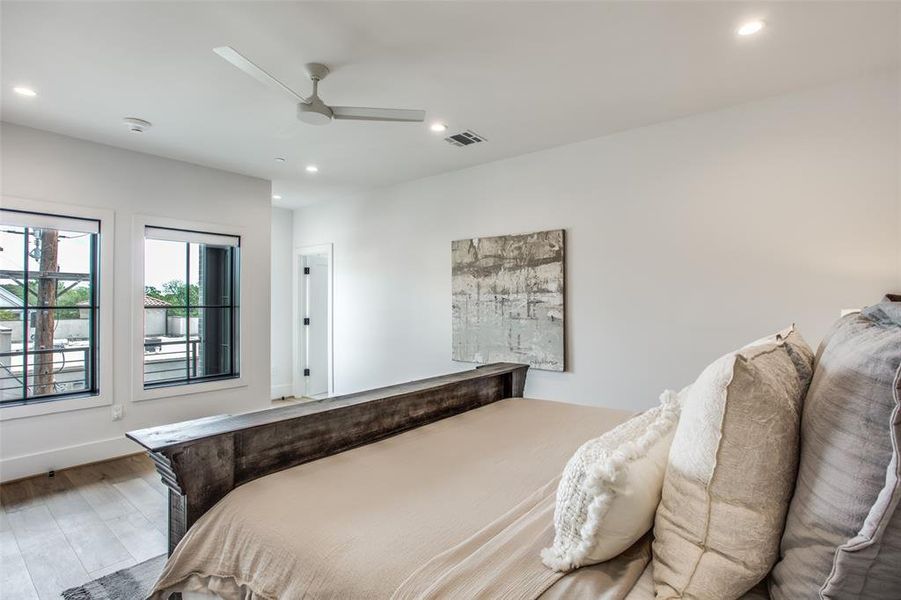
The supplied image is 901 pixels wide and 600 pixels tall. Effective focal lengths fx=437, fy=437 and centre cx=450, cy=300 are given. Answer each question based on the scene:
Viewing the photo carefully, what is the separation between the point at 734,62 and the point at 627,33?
76cm

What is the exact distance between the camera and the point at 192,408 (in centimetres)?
424

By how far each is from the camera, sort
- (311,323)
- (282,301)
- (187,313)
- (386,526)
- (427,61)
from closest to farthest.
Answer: (386,526) → (427,61) → (187,313) → (282,301) → (311,323)

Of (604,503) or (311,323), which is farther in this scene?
(311,323)

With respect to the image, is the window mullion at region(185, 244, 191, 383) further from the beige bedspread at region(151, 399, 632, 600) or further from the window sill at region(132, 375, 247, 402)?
the beige bedspread at region(151, 399, 632, 600)

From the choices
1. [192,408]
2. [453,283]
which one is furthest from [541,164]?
[192,408]

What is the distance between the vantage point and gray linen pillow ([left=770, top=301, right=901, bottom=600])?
0.63 meters

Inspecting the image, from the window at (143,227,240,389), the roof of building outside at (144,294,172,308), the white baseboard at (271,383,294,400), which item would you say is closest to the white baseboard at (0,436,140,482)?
the window at (143,227,240,389)

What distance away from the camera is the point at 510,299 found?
407 centimetres

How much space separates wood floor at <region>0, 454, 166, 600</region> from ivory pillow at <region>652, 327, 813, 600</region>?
8.50 feet

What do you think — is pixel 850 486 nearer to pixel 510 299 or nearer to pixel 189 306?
pixel 510 299

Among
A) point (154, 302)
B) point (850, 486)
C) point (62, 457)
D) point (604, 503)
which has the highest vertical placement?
point (154, 302)

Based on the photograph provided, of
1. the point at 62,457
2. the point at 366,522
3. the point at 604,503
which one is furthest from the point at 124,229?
the point at 604,503

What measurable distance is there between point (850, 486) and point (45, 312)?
4799 mm

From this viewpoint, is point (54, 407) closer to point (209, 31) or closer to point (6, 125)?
point (6, 125)
